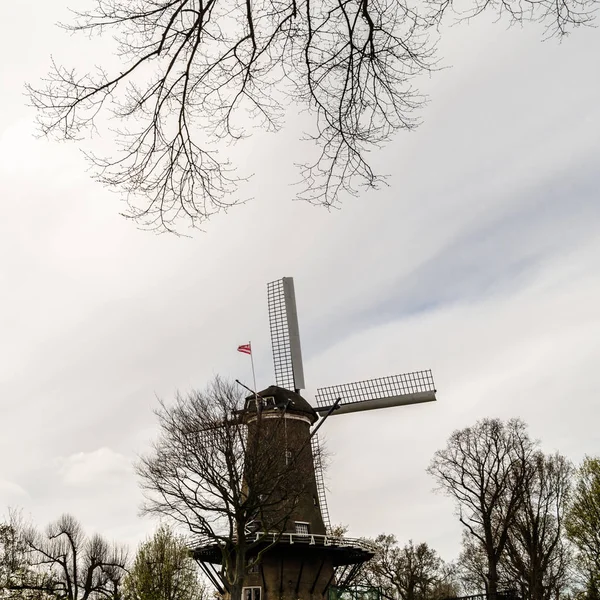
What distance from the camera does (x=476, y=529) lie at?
30734mm

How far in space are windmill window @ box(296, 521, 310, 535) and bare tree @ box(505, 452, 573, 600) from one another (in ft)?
32.4

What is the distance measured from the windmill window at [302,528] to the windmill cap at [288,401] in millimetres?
4383

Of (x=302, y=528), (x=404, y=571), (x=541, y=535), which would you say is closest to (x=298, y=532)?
(x=302, y=528)

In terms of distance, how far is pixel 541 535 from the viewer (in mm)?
28922

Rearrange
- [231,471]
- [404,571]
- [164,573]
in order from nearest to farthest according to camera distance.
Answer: [231,471] < [164,573] < [404,571]

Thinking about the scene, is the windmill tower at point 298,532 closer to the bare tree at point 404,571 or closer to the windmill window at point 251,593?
the windmill window at point 251,593

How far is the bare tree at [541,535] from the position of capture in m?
27.8

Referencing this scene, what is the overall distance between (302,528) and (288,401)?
5.03 meters

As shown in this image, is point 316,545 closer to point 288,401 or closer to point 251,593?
point 251,593

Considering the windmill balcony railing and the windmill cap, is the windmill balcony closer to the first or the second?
the windmill balcony railing

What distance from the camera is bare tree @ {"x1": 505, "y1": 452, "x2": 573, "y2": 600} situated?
2784 cm

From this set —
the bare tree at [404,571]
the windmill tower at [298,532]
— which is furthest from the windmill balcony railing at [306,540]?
the bare tree at [404,571]

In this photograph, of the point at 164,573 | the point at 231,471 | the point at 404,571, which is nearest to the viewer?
the point at 231,471

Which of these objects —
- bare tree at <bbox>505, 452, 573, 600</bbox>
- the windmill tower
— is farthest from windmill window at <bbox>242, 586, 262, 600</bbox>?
bare tree at <bbox>505, 452, 573, 600</bbox>
